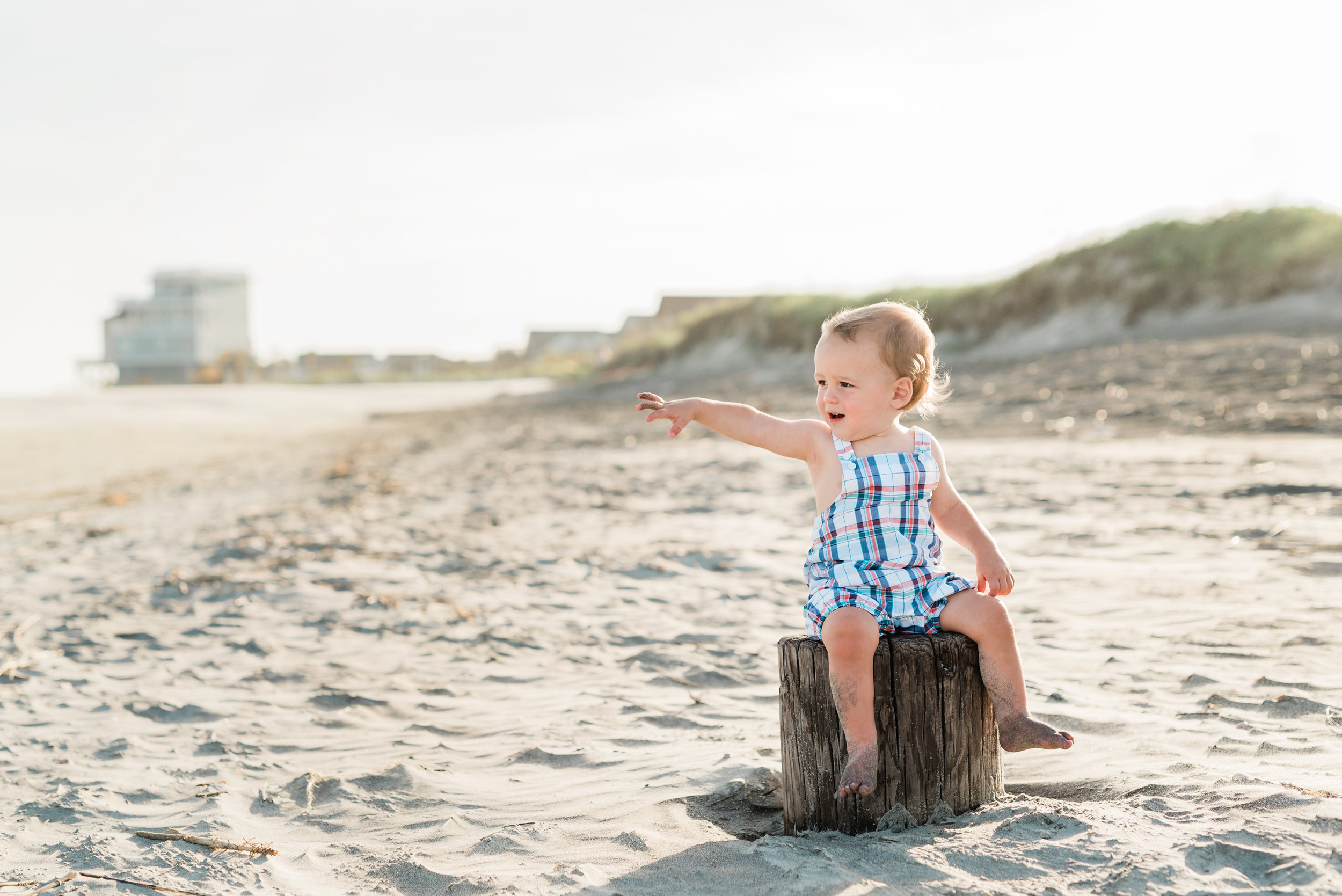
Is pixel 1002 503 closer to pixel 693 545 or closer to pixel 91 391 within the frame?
pixel 693 545

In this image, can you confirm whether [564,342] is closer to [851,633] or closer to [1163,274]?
[1163,274]

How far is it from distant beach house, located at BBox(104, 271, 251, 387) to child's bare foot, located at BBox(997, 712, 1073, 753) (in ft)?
226

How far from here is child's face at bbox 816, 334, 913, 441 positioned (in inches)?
100

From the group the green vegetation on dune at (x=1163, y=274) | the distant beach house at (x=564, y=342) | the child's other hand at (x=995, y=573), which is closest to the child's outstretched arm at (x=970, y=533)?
the child's other hand at (x=995, y=573)

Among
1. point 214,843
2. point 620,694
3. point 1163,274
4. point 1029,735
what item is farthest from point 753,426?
point 1163,274

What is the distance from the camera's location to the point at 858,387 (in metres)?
2.56

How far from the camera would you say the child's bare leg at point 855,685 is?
7.81 feet

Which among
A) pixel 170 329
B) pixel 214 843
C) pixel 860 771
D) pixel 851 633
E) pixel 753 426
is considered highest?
pixel 170 329

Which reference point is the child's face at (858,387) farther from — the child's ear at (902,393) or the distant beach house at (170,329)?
the distant beach house at (170,329)

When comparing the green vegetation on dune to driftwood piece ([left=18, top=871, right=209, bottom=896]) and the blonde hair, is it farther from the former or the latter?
driftwood piece ([left=18, top=871, right=209, bottom=896])

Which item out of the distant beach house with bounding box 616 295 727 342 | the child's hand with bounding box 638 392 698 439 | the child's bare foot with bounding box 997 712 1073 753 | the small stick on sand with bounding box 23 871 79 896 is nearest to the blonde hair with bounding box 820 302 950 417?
the child's hand with bounding box 638 392 698 439

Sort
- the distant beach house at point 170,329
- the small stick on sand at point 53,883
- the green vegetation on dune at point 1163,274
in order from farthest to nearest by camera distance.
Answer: the distant beach house at point 170,329 < the green vegetation on dune at point 1163,274 < the small stick on sand at point 53,883

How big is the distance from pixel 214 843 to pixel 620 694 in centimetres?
154

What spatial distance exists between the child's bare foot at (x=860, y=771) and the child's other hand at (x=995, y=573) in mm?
516
